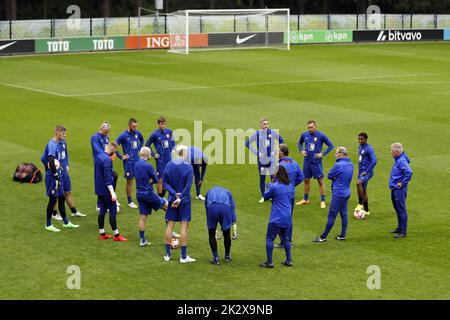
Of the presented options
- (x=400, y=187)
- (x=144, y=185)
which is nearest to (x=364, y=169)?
(x=400, y=187)

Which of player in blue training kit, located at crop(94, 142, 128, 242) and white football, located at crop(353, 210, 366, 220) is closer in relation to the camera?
player in blue training kit, located at crop(94, 142, 128, 242)

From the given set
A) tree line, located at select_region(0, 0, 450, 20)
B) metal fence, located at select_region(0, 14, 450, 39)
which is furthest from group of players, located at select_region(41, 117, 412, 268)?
tree line, located at select_region(0, 0, 450, 20)

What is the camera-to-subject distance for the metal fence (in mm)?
55188

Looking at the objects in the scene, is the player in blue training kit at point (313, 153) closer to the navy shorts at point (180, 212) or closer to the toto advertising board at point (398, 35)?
the navy shorts at point (180, 212)

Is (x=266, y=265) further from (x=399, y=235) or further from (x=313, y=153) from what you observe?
(x=313, y=153)

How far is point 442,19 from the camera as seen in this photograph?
71.5 meters

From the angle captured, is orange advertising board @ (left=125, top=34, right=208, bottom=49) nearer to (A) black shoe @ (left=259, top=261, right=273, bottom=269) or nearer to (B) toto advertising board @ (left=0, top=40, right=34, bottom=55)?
(B) toto advertising board @ (left=0, top=40, right=34, bottom=55)

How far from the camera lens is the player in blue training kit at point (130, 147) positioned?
19828 millimetres

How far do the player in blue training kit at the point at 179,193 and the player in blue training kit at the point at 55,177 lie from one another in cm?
289

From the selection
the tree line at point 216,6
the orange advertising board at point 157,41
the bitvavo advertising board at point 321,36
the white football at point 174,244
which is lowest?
the white football at point 174,244

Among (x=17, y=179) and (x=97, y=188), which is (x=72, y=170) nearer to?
(x=17, y=179)

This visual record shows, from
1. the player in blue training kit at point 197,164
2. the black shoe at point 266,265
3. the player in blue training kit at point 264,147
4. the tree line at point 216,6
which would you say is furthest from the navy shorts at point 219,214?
the tree line at point 216,6

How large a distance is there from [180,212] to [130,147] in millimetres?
4717

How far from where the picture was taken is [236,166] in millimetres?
23984
